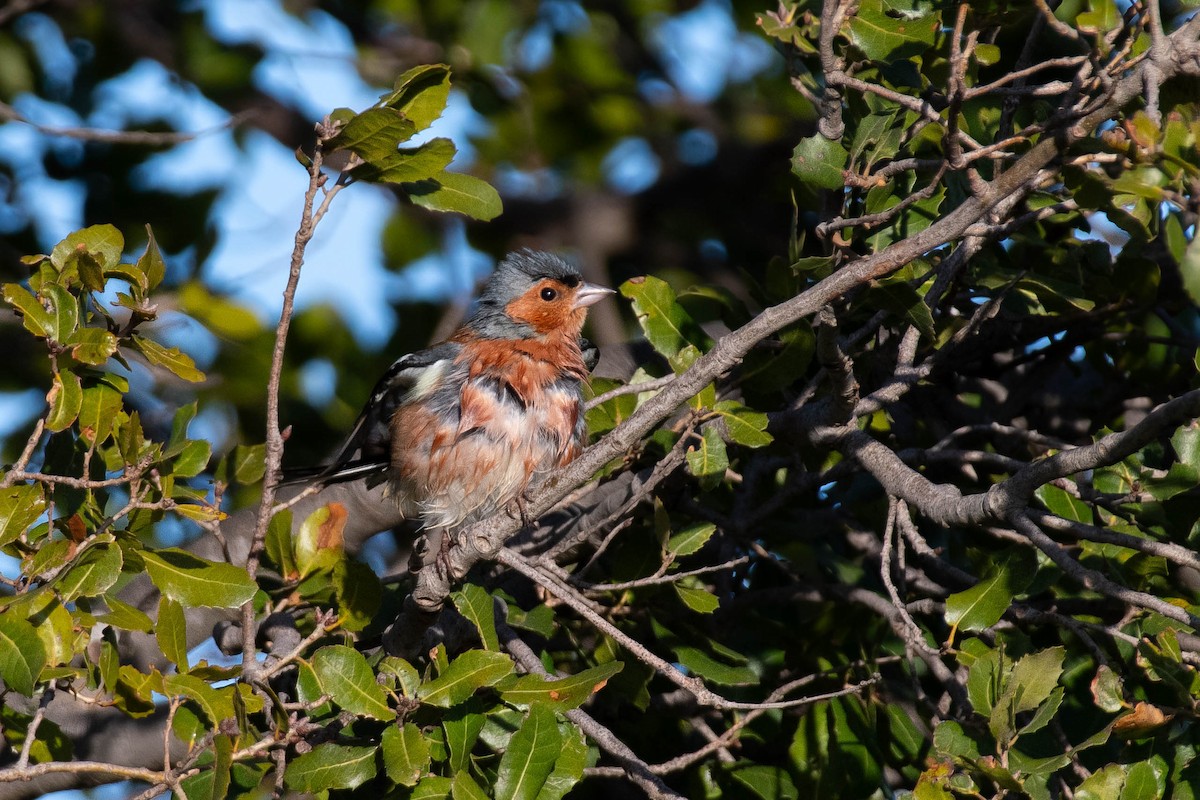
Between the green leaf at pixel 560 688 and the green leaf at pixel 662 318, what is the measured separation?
130 cm

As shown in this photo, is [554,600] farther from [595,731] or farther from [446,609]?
[595,731]

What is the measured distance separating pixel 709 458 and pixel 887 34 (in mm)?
1382

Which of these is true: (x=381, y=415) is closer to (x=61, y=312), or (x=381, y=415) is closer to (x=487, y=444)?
(x=487, y=444)

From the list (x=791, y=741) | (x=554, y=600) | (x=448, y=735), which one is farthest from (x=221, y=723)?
(x=791, y=741)

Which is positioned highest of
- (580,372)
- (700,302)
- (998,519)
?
(998,519)

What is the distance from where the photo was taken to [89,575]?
332 cm

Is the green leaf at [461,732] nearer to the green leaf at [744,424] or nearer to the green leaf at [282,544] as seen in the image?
the green leaf at [282,544]

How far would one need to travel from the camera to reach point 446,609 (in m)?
4.50

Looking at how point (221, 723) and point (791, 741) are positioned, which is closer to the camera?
point (221, 723)

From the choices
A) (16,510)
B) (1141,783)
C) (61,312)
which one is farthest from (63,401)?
(1141,783)

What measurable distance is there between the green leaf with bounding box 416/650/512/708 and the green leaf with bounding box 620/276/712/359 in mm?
1403

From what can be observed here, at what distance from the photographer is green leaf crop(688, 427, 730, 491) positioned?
3.83 meters

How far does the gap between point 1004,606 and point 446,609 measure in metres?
1.99

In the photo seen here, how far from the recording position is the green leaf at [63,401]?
3.54m
